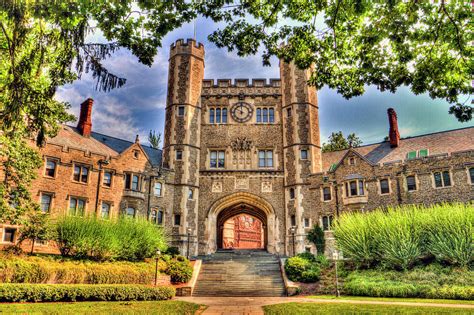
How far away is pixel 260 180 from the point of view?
103ft

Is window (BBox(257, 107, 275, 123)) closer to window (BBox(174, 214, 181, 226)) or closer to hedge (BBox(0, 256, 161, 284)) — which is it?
window (BBox(174, 214, 181, 226))

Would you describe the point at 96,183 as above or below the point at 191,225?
above

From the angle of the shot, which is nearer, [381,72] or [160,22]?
[160,22]

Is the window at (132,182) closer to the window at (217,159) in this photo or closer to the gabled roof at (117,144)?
the gabled roof at (117,144)

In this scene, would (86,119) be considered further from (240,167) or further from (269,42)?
(269,42)

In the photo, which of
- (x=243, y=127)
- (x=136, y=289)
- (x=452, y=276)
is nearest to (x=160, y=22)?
(x=136, y=289)

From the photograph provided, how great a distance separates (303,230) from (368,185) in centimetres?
606

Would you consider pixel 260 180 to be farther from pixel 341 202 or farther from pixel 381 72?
pixel 381 72

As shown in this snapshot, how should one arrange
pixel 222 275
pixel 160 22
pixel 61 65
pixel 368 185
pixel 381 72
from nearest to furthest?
1. pixel 61 65
2. pixel 160 22
3. pixel 381 72
4. pixel 222 275
5. pixel 368 185

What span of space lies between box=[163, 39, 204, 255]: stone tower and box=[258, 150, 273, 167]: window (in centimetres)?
546

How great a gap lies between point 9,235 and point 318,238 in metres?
20.5

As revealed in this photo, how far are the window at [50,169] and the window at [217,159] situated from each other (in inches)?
494

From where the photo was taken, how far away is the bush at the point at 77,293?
42.9 ft

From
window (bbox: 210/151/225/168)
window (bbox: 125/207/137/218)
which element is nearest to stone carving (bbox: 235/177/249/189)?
window (bbox: 210/151/225/168)
